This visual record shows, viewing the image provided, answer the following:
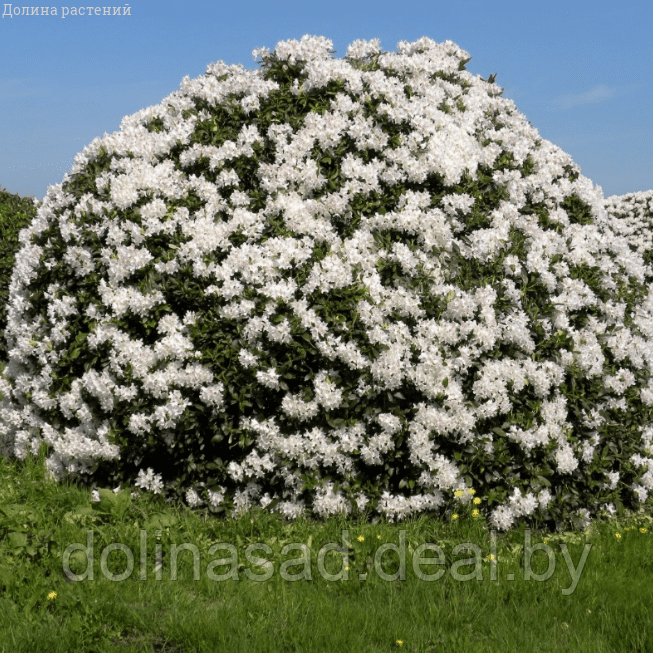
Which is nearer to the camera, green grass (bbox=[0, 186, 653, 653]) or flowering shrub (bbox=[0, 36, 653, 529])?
green grass (bbox=[0, 186, 653, 653])

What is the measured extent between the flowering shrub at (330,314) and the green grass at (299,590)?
0.31 meters

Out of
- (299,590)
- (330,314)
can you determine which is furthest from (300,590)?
(330,314)

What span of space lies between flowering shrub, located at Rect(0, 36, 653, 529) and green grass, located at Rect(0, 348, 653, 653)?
315mm

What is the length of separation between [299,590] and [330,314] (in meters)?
Result: 2.19

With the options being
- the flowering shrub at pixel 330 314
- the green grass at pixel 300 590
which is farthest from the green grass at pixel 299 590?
the flowering shrub at pixel 330 314

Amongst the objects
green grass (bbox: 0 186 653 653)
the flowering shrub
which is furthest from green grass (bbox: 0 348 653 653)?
the flowering shrub

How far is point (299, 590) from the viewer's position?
5238mm

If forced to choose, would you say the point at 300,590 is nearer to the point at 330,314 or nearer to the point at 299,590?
the point at 299,590

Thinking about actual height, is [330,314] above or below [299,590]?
above

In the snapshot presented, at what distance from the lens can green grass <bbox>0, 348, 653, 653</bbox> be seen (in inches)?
184

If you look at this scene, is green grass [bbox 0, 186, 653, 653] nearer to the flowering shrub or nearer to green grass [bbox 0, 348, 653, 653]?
green grass [bbox 0, 348, 653, 653]

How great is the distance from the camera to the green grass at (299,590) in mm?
4672

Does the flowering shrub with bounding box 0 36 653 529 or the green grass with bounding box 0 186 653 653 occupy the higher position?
the flowering shrub with bounding box 0 36 653 529

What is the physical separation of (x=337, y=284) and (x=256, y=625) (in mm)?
2728
